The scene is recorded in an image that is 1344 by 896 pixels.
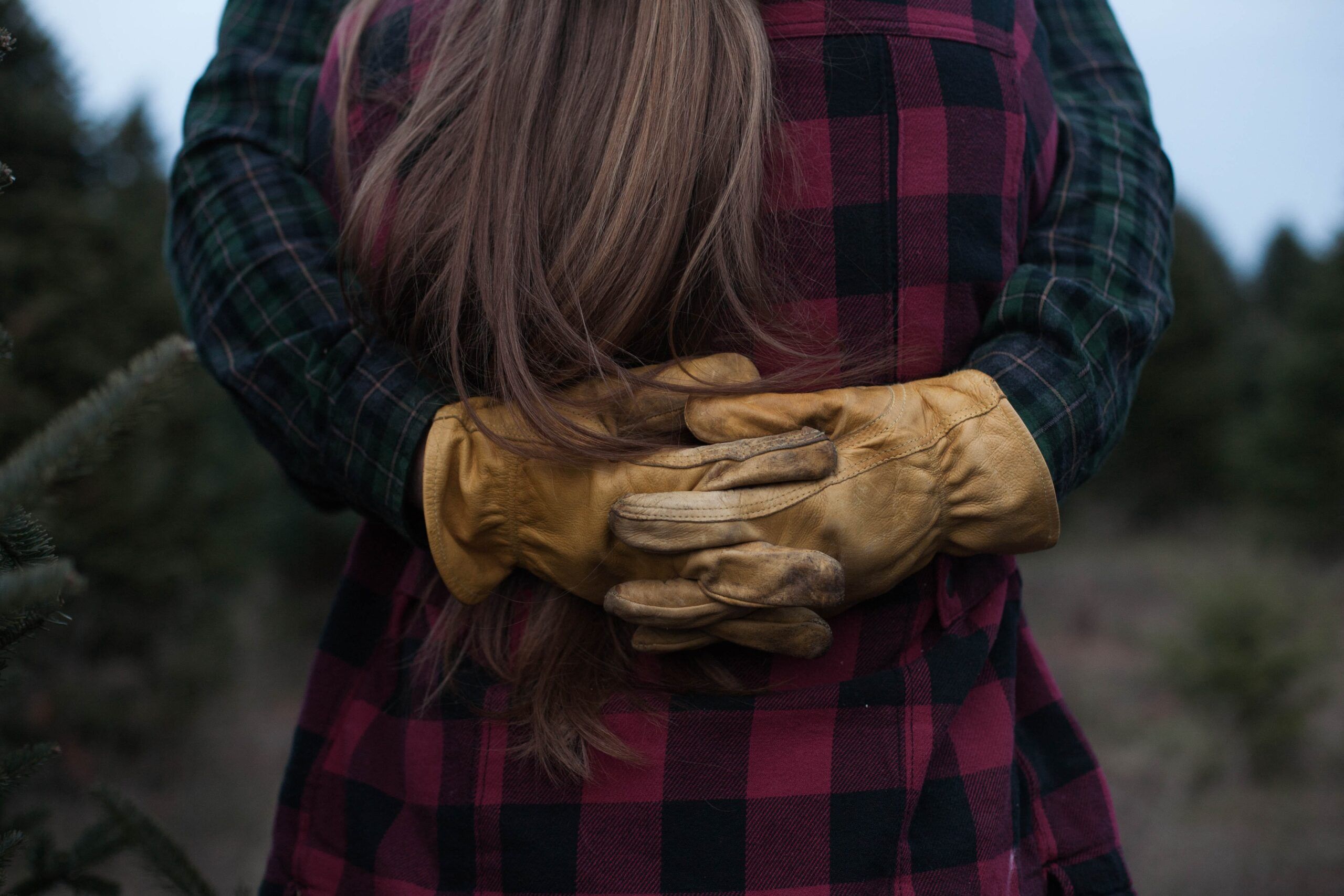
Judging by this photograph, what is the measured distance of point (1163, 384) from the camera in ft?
34.3

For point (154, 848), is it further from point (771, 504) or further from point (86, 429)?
point (771, 504)

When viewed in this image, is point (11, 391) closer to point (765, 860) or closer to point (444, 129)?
point (444, 129)

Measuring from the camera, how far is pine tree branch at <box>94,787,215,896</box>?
1021mm

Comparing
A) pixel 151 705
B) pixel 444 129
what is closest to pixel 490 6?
pixel 444 129

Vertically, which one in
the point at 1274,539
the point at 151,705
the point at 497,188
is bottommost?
the point at 1274,539

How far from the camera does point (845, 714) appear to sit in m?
1.07

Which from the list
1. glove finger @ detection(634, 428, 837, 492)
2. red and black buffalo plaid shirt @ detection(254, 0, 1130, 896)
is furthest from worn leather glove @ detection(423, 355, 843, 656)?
red and black buffalo plaid shirt @ detection(254, 0, 1130, 896)

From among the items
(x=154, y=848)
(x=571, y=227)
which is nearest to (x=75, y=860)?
(x=154, y=848)

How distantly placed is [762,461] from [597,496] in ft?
0.61

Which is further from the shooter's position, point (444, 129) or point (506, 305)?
point (444, 129)

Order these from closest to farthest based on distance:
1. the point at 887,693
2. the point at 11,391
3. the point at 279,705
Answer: the point at 887,693, the point at 11,391, the point at 279,705

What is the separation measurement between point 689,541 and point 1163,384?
1104cm

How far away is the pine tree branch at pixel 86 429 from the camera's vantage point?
729mm

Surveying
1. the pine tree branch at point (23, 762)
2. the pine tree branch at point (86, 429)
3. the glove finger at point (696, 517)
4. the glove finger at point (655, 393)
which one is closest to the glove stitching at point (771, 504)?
the glove finger at point (696, 517)
